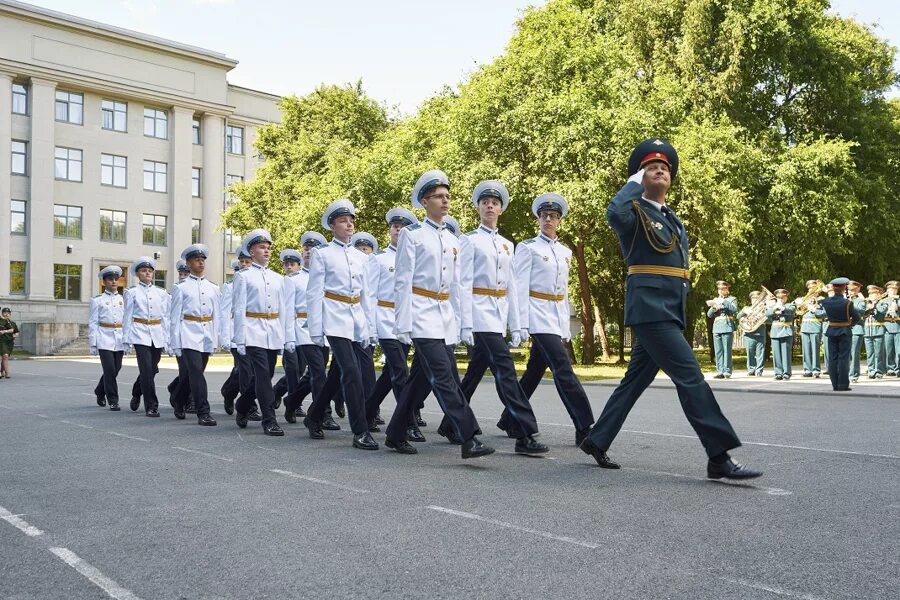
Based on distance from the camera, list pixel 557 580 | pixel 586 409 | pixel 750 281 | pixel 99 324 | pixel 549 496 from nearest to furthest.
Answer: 1. pixel 557 580
2. pixel 549 496
3. pixel 586 409
4. pixel 99 324
5. pixel 750 281

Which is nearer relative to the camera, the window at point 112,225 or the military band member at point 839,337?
the military band member at point 839,337

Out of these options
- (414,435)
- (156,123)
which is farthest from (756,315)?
(156,123)

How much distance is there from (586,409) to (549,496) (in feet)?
7.95

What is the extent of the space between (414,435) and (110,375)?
650 centimetres

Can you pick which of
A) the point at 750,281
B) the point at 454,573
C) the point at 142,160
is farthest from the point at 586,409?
the point at 142,160

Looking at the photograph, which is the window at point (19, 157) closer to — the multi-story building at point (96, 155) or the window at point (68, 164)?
the multi-story building at point (96, 155)

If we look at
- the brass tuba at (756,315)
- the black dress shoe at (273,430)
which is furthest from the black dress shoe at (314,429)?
the brass tuba at (756,315)

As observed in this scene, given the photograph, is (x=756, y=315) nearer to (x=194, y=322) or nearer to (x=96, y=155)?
(x=194, y=322)

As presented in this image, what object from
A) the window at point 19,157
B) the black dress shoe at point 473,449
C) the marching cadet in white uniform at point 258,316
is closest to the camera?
the black dress shoe at point 473,449

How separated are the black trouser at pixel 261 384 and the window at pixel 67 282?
148 ft

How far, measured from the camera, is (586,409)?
848cm

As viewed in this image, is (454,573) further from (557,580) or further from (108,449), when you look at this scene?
(108,449)

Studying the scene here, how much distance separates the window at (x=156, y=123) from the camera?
5597 centimetres

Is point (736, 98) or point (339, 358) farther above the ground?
point (736, 98)
